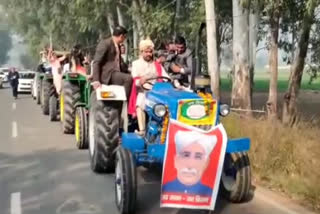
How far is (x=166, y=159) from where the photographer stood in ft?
22.5

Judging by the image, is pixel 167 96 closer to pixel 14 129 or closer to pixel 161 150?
pixel 161 150

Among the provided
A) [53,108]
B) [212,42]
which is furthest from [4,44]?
[212,42]

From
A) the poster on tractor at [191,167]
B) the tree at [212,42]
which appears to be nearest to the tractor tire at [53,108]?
the tree at [212,42]

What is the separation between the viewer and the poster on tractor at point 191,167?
683cm

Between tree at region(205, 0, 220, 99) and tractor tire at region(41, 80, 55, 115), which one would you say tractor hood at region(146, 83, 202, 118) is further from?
tractor tire at region(41, 80, 55, 115)

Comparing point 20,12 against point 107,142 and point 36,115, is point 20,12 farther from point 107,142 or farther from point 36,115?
point 107,142

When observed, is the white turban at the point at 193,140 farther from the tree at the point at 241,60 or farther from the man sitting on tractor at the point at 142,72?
the tree at the point at 241,60

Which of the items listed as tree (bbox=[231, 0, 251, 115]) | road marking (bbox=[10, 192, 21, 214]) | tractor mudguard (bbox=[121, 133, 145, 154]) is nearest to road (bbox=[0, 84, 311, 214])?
road marking (bbox=[10, 192, 21, 214])

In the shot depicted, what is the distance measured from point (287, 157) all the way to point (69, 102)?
678cm

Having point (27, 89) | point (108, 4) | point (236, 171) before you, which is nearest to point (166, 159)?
point (236, 171)

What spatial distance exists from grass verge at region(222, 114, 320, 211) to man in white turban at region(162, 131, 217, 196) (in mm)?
1766

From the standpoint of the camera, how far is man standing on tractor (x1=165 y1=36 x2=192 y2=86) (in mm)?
10508

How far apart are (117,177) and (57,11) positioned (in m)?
35.6

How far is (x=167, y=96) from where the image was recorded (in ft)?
25.8
